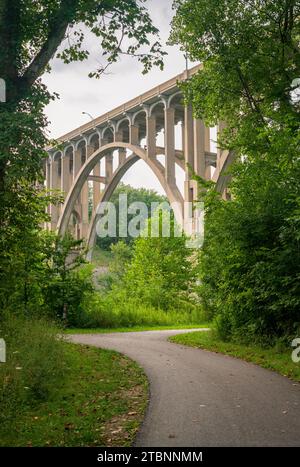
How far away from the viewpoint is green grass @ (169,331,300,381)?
9219 mm

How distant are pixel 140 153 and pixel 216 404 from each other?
2317 cm

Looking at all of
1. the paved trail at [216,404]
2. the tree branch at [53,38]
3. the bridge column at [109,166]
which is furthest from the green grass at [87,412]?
the bridge column at [109,166]

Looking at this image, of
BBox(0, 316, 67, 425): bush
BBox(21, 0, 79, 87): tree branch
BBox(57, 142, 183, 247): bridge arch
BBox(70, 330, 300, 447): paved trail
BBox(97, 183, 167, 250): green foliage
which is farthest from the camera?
BBox(97, 183, 167, 250): green foliage

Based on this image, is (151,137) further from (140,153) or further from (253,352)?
(253,352)

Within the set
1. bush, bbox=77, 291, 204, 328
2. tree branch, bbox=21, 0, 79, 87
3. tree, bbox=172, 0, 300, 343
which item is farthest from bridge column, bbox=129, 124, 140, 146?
tree branch, bbox=21, 0, 79, 87

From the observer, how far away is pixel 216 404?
666 cm

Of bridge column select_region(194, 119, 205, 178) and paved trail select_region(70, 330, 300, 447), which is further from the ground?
bridge column select_region(194, 119, 205, 178)

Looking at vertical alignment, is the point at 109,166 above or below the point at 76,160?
below

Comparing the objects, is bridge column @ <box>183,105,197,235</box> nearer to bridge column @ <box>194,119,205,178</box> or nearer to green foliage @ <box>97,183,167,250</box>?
bridge column @ <box>194,119,205,178</box>

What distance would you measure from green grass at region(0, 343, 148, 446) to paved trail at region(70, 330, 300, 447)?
26 centimetres

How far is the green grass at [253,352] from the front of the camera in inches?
363

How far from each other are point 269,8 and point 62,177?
2943 cm

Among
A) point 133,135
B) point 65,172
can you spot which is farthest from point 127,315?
point 65,172

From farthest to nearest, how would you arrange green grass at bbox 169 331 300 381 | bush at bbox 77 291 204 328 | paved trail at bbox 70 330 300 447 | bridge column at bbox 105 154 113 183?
bridge column at bbox 105 154 113 183 < bush at bbox 77 291 204 328 < green grass at bbox 169 331 300 381 < paved trail at bbox 70 330 300 447
